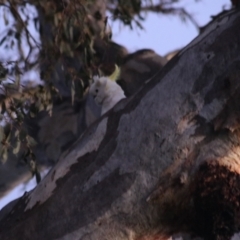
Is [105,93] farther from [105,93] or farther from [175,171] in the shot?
[175,171]

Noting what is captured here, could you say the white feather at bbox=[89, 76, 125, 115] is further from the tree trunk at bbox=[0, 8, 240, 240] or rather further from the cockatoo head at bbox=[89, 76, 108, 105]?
the tree trunk at bbox=[0, 8, 240, 240]

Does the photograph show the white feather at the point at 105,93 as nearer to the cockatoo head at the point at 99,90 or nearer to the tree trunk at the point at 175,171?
the cockatoo head at the point at 99,90

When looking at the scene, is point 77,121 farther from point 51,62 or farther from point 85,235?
point 85,235

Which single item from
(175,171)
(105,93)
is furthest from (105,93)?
(175,171)

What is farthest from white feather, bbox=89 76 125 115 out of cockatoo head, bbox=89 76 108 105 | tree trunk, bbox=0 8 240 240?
tree trunk, bbox=0 8 240 240

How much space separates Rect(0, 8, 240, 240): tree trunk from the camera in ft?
5.85

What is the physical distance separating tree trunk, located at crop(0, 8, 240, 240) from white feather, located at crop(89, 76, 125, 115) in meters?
0.63

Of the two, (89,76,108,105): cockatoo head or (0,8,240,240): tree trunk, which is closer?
(0,8,240,240): tree trunk

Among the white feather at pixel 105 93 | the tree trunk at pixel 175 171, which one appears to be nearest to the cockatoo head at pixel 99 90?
the white feather at pixel 105 93

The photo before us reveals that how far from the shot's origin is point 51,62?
120 inches

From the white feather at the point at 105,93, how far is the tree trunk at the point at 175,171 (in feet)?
2.06

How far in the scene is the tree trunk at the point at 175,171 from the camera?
1783mm

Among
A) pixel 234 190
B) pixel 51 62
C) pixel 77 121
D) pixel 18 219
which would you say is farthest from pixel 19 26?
pixel 234 190

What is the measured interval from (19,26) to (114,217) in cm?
155
